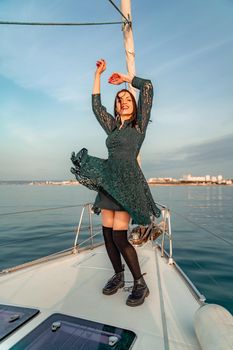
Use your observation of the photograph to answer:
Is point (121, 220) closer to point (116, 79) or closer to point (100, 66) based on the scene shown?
point (116, 79)

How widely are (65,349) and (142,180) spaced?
123cm

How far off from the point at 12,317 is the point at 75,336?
19.5 inches

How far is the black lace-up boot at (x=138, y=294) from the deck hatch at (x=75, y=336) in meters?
0.38

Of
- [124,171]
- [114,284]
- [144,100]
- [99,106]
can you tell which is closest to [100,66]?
[99,106]

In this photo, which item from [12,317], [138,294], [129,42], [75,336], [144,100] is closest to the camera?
[75,336]

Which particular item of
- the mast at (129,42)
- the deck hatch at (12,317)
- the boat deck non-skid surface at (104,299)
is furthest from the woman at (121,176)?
the mast at (129,42)

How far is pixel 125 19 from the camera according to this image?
13.6ft

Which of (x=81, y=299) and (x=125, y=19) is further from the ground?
(x=125, y=19)

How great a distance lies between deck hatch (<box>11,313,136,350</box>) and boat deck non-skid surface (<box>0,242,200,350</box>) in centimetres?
7

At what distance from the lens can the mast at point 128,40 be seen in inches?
158

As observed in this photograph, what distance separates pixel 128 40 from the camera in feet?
13.4

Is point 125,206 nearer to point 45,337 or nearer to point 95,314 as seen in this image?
point 95,314

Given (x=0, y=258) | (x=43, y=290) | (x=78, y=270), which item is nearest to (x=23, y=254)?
(x=0, y=258)

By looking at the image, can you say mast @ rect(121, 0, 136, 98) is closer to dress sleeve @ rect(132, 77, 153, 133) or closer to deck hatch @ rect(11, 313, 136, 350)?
dress sleeve @ rect(132, 77, 153, 133)
